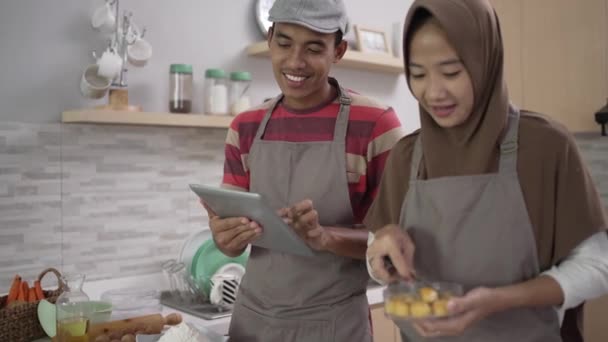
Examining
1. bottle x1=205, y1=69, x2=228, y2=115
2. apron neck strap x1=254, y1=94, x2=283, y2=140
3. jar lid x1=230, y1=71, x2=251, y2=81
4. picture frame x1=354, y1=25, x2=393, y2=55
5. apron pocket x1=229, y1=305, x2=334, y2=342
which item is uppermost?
picture frame x1=354, y1=25, x2=393, y2=55

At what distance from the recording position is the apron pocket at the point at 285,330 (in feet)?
5.51

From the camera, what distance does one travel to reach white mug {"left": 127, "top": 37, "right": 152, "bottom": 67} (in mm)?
2480

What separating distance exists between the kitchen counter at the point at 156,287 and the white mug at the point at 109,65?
2.66 feet

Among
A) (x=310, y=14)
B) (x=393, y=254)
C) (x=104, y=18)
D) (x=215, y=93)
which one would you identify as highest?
(x=104, y=18)

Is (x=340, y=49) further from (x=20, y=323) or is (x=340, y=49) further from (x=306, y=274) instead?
(x=20, y=323)

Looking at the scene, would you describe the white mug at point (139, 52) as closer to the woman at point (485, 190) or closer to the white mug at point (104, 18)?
the white mug at point (104, 18)

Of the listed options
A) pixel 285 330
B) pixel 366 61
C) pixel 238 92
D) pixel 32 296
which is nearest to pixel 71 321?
pixel 32 296

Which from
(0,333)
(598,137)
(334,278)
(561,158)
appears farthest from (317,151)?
(598,137)

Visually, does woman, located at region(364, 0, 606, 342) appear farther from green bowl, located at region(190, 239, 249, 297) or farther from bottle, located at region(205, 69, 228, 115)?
bottle, located at region(205, 69, 228, 115)

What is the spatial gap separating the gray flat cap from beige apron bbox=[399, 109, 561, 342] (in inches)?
23.7

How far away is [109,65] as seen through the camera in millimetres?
2342

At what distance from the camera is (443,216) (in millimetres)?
1282

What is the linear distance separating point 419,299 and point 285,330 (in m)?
0.64

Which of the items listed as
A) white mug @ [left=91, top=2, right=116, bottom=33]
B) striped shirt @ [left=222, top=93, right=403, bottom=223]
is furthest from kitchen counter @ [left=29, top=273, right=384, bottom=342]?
white mug @ [left=91, top=2, right=116, bottom=33]
